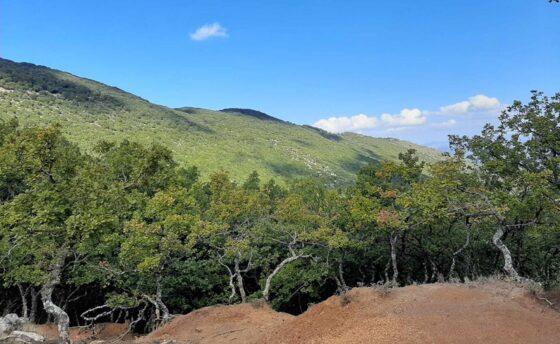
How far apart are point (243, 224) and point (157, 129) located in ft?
269

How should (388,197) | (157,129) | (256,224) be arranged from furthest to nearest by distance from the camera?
(157,129) < (256,224) < (388,197)

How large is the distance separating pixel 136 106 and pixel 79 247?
111m

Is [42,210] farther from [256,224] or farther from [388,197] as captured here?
[388,197]

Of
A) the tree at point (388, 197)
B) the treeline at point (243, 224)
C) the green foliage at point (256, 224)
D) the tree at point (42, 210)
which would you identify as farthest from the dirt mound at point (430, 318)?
the tree at point (42, 210)

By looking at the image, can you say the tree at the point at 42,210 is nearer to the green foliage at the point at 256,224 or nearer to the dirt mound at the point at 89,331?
the green foliage at the point at 256,224

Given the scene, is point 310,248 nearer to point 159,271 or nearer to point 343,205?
point 343,205

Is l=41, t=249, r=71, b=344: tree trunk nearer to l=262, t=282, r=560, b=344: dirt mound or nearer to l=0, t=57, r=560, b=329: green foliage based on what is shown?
l=0, t=57, r=560, b=329: green foliage

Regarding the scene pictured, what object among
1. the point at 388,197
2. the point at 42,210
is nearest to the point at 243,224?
the point at 388,197

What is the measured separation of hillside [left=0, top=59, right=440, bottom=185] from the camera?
81750 millimetres

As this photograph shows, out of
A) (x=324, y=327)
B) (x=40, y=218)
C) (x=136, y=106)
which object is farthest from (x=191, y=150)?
(x=324, y=327)

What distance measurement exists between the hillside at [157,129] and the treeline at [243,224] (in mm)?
47022

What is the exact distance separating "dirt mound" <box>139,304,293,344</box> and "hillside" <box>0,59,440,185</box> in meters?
54.5

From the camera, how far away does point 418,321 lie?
13.2 metres

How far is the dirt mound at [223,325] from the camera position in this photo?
17.5 m
